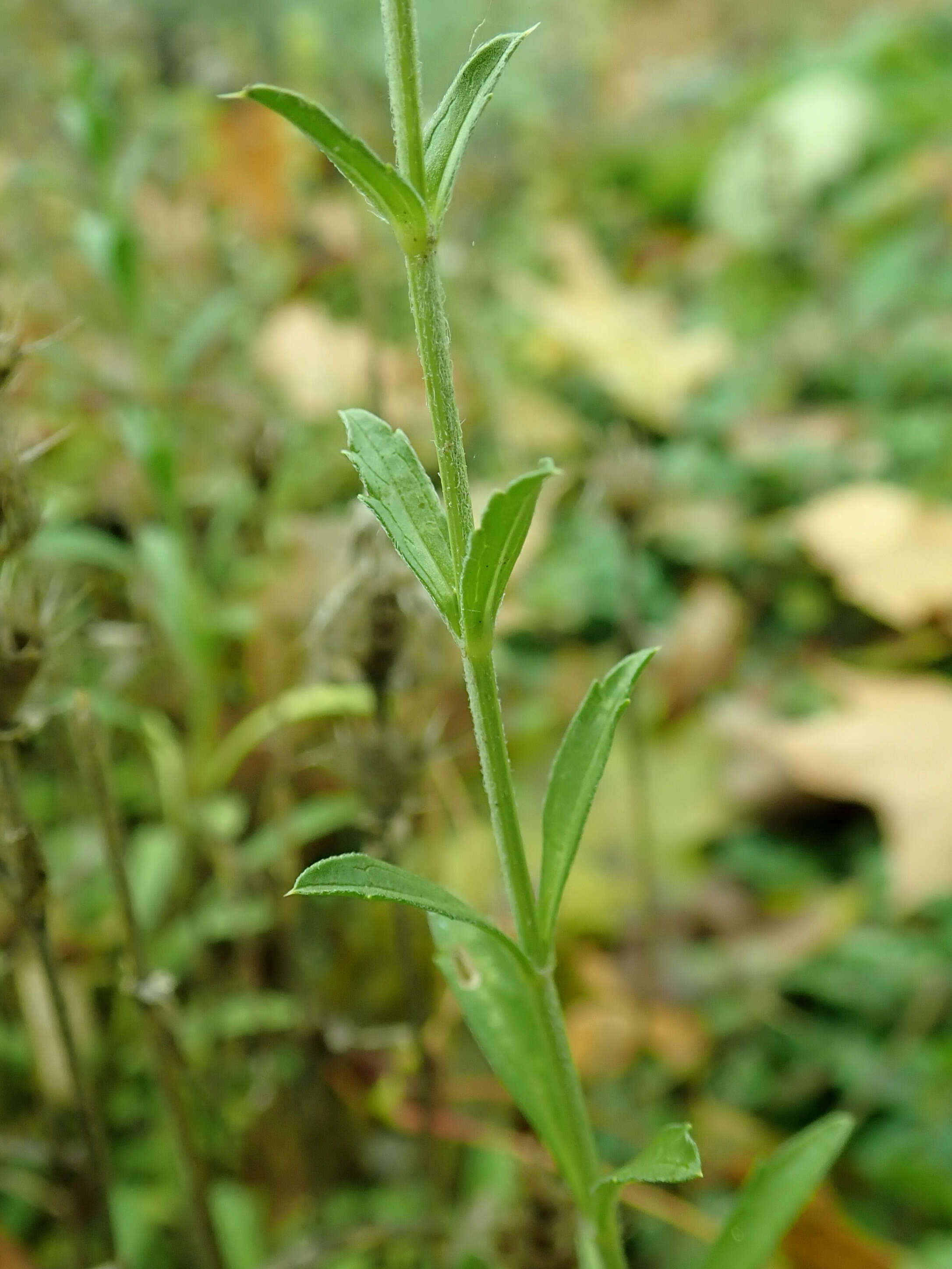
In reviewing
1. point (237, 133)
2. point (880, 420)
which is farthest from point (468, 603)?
point (237, 133)

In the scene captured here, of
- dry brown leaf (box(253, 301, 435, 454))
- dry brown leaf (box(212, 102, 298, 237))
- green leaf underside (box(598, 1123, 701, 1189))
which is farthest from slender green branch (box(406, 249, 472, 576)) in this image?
dry brown leaf (box(212, 102, 298, 237))

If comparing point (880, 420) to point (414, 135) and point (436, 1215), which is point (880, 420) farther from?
point (414, 135)

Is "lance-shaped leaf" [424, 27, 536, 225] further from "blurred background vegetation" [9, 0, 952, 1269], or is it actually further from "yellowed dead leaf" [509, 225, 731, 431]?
"yellowed dead leaf" [509, 225, 731, 431]

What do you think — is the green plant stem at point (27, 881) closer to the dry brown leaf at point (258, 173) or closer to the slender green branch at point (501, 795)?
the slender green branch at point (501, 795)

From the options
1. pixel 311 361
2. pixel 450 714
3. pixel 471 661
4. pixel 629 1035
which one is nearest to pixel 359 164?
pixel 471 661

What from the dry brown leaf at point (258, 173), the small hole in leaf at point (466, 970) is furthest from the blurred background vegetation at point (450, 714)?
the dry brown leaf at point (258, 173)
